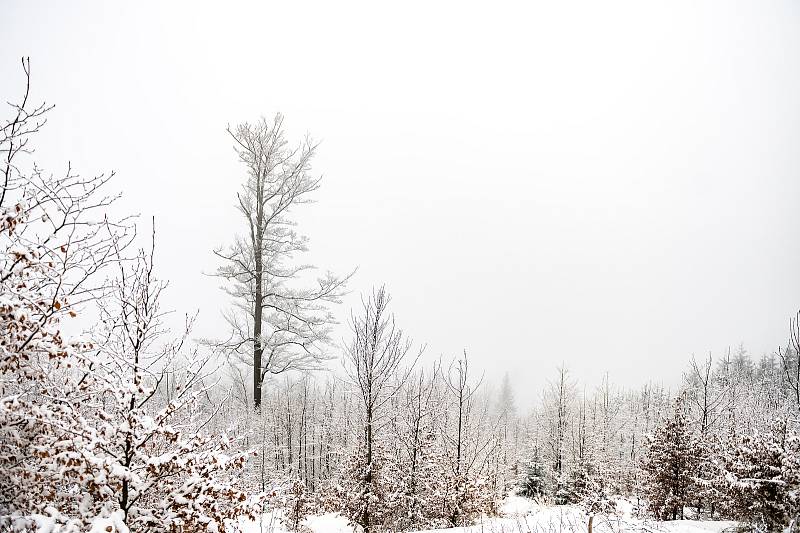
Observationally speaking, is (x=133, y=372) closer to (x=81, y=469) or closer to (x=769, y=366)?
(x=81, y=469)

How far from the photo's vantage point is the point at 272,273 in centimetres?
1201

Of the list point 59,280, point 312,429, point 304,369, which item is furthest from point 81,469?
point 312,429

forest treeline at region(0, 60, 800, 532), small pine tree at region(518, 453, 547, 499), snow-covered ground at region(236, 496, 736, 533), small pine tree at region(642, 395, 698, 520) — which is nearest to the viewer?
forest treeline at region(0, 60, 800, 532)

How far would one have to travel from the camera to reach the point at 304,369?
12078mm

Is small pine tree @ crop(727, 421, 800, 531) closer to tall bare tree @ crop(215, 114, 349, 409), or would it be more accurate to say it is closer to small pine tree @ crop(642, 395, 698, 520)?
small pine tree @ crop(642, 395, 698, 520)

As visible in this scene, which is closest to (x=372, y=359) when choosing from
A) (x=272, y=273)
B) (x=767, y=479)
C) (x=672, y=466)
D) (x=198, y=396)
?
(x=272, y=273)

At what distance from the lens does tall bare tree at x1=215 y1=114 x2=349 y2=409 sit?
11695mm

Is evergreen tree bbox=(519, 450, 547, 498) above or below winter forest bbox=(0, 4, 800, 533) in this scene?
below

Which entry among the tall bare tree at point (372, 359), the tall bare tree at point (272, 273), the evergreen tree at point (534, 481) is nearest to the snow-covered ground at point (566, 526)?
the tall bare tree at point (372, 359)

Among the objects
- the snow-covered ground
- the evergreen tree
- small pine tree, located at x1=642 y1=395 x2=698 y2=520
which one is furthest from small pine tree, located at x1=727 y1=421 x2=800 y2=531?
the evergreen tree

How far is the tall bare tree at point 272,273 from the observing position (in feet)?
38.4

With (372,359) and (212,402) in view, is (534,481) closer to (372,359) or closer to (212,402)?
(372,359)

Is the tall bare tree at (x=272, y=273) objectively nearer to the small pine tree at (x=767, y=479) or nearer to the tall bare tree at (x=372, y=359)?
the tall bare tree at (x=372, y=359)

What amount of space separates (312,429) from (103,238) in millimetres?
36211
